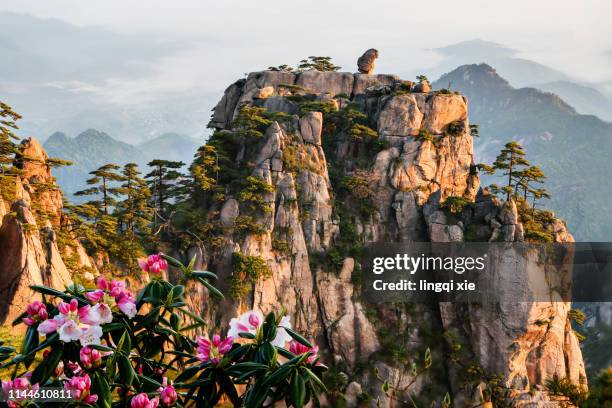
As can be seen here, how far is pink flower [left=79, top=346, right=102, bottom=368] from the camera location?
299 cm

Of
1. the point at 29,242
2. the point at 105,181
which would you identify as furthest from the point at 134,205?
the point at 29,242

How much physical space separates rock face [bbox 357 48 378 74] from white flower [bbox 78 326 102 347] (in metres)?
41.6

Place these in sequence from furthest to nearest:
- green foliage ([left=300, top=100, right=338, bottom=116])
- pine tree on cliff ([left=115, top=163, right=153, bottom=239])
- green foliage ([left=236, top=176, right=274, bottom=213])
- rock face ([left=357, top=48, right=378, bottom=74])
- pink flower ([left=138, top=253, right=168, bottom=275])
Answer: rock face ([left=357, top=48, right=378, bottom=74]), green foliage ([left=300, top=100, right=338, bottom=116]), green foliage ([left=236, top=176, right=274, bottom=213]), pine tree on cliff ([left=115, top=163, right=153, bottom=239]), pink flower ([left=138, top=253, right=168, bottom=275])

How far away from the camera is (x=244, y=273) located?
28781 mm

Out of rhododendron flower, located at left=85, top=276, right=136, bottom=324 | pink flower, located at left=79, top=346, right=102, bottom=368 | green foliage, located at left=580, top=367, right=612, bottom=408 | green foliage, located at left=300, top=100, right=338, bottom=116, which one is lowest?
green foliage, located at left=580, top=367, right=612, bottom=408

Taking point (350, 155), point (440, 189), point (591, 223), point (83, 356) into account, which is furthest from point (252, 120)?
point (591, 223)

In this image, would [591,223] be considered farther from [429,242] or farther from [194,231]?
[194,231]

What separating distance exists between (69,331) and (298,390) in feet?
4.86

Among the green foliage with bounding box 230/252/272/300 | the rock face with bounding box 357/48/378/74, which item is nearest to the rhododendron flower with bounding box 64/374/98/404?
the green foliage with bounding box 230/252/272/300

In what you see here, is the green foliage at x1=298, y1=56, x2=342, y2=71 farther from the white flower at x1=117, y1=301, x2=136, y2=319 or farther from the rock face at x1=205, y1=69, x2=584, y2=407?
the white flower at x1=117, y1=301, x2=136, y2=319

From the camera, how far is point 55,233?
2073 centimetres

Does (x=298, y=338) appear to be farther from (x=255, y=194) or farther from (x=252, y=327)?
(x=255, y=194)

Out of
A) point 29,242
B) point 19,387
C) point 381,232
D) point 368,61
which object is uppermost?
point 368,61

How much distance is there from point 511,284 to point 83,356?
30.4 meters
